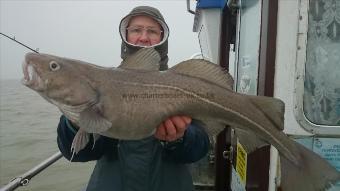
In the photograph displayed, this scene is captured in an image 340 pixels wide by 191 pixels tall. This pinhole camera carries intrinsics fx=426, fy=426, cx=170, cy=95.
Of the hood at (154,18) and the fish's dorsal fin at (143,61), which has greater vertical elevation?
the hood at (154,18)

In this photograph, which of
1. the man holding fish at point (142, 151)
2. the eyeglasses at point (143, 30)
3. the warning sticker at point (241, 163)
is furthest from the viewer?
the warning sticker at point (241, 163)

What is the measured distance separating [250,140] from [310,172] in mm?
401

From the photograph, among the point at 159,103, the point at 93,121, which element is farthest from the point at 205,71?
the point at 93,121

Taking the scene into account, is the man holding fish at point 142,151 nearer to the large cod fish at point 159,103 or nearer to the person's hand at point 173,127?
the person's hand at point 173,127

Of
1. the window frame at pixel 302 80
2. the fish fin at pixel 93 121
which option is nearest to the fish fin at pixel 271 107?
the window frame at pixel 302 80

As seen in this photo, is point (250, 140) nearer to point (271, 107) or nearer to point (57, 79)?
point (271, 107)

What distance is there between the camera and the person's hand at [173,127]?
2614mm

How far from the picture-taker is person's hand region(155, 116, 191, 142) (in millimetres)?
2614

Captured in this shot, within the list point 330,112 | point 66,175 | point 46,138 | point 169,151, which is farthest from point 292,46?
point 46,138

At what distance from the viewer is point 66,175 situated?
12297 mm

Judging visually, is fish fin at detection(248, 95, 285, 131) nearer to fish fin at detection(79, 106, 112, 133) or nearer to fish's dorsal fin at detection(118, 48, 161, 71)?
fish's dorsal fin at detection(118, 48, 161, 71)

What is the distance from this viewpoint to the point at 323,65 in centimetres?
305

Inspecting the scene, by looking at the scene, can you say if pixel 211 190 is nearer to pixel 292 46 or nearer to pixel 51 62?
pixel 292 46

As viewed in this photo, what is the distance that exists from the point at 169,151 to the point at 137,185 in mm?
337
